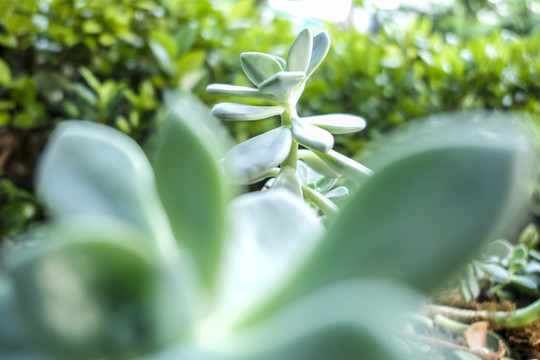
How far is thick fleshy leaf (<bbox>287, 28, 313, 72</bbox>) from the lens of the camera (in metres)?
0.36

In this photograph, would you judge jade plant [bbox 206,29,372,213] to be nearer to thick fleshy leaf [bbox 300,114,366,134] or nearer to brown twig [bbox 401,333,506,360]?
thick fleshy leaf [bbox 300,114,366,134]

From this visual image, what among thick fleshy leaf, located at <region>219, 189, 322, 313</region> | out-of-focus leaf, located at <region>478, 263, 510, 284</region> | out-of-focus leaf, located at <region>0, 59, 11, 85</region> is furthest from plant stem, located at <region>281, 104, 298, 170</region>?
out-of-focus leaf, located at <region>0, 59, 11, 85</region>

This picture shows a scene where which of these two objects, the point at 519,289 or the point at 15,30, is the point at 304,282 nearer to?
the point at 519,289

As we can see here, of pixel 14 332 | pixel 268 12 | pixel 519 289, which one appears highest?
pixel 14 332

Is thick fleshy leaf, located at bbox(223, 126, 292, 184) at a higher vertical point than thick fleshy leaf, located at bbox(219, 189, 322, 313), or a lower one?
lower

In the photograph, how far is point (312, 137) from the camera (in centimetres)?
34

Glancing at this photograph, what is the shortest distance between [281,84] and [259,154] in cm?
7

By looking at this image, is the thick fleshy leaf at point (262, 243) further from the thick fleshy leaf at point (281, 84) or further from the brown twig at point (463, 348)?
the brown twig at point (463, 348)

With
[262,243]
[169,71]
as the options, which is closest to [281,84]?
[262,243]

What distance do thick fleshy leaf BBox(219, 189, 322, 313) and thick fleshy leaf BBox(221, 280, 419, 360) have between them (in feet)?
0.10

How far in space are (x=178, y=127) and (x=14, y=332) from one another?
9cm

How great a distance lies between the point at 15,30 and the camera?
1.12 m

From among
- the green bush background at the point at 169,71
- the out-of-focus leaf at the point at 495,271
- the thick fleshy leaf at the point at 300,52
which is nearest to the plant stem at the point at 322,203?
the thick fleshy leaf at the point at 300,52

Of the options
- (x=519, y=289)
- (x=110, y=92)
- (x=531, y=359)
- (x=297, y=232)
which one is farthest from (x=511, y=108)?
(x=297, y=232)
